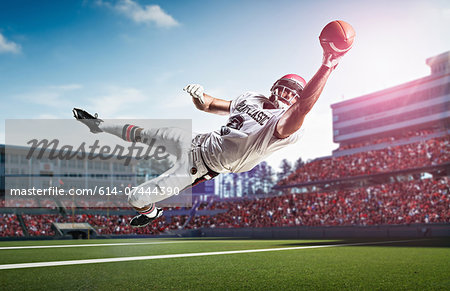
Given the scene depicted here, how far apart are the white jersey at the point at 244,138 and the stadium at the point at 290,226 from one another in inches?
96.6

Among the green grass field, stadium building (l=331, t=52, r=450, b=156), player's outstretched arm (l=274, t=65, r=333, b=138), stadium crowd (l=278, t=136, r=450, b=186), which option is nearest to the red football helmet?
player's outstretched arm (l=274, t=65, r=333, b=138)

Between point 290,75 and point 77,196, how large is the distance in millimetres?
37200

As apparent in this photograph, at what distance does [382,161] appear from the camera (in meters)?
32.2

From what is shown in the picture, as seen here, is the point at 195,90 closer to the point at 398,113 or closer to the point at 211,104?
the point at 211,104

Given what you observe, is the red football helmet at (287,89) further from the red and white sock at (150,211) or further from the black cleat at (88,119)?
the black cleat at (88,119)

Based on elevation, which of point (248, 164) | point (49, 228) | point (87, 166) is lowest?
point (49, 228)

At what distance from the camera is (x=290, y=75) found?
12.8ft

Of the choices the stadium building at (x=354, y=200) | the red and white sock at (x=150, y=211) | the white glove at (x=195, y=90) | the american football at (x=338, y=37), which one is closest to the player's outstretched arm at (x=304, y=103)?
the american football at (x=338, y=37)

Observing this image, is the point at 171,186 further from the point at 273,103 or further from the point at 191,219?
the point at 191,219

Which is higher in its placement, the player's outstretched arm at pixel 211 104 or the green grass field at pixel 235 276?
the player's outstretched arm at pixel 211 104

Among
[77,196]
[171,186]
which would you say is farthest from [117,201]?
[171,186]

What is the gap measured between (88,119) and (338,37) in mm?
3021

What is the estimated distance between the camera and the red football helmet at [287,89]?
3.86 metres

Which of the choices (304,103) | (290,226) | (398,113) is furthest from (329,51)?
(398,113)
